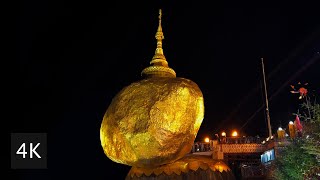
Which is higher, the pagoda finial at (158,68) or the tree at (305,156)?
the pagoda finial at (158,68)

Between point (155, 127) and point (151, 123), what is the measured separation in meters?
0.16

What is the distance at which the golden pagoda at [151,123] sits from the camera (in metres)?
10.3

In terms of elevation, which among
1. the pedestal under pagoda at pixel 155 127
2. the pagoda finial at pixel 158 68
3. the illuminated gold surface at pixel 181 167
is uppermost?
the pagoda finial at pixel 158 68

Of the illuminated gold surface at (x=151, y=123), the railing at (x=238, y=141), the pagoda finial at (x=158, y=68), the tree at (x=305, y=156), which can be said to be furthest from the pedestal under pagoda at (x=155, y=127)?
the railing at (x=238, y=141)

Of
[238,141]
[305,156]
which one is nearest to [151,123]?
[305,156]

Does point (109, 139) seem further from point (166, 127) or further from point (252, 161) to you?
point (252, 161)

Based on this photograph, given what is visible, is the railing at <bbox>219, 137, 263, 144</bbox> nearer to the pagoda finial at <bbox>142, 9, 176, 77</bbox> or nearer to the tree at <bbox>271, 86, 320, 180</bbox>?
the tree at <bbox>271, 86, 320, 180</bbox>

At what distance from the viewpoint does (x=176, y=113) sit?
418 inches

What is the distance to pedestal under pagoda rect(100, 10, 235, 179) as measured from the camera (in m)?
10.3

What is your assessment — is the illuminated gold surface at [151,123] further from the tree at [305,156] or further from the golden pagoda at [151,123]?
the tree at [305,156]

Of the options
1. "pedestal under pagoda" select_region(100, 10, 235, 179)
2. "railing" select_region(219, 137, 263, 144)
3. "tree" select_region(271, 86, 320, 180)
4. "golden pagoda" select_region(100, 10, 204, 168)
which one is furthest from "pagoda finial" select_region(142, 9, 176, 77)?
"railing" select_region(219, 137, 263, 144)

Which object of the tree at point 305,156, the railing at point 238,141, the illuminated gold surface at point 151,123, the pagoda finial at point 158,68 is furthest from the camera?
the railing at point 238,141

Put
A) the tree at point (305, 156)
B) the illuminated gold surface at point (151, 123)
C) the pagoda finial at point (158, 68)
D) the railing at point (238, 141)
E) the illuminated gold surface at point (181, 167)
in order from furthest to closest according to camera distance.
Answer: the railing at point (238, 141), the pagoda finial at point (158, 68), the tree at point (305, 156), the illuminated gold surface at point (181, 167), the illuminated gold surface at point (151, 123)

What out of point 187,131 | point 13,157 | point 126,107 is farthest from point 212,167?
point 13,157
